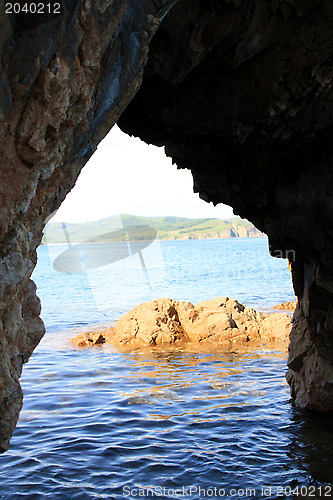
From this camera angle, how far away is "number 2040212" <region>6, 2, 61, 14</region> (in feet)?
13.1

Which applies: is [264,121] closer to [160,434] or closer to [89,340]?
[160,434]

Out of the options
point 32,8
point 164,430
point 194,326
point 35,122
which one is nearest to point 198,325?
point 194,326

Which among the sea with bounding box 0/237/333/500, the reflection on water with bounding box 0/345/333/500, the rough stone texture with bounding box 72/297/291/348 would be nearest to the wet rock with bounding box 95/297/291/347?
the rough stone texture with bounding box 72/297/291/348

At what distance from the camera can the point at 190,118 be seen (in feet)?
28.6

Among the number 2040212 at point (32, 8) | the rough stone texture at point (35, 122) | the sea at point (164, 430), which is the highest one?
the number 2040212 at point (32, 8)

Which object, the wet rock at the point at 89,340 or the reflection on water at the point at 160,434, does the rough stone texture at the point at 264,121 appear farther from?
the wet rock at the point at 89,340

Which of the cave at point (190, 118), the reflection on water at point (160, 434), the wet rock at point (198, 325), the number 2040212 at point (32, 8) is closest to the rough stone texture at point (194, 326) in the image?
the wet rock at point (198, 325)

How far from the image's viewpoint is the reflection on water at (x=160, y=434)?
7.88 m

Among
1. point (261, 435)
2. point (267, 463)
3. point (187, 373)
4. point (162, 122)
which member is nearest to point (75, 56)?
point (162, 122)

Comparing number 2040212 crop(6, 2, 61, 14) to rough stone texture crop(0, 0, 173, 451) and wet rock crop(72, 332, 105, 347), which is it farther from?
wet rock crop(72, 332, 105, 347)

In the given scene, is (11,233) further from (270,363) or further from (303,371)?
(270,363)

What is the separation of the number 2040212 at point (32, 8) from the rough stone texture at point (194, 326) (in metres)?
16.6

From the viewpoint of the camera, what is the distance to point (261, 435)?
31.9 feet

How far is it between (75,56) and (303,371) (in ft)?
30.2
